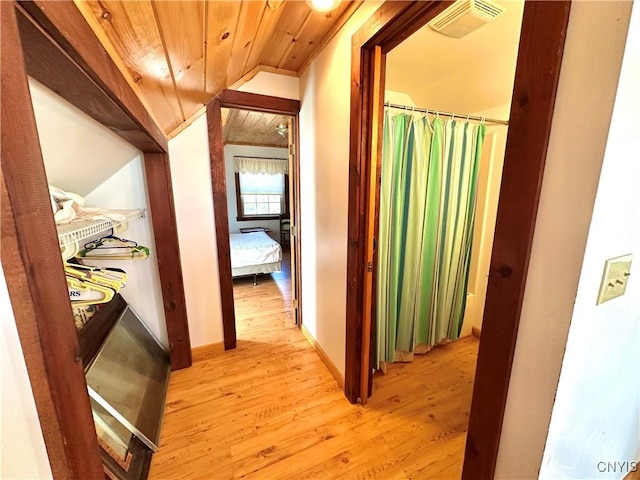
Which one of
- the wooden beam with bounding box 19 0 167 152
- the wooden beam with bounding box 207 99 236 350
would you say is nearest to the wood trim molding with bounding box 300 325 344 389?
the wooden beam with bounding box 207 99 236 350

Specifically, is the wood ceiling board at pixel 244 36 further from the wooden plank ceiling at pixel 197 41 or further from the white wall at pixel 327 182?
the white wall at pixel 327 182

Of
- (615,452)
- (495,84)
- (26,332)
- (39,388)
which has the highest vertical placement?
(495,84)

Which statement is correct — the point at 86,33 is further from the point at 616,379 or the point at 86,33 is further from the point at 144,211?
the point at 616,379

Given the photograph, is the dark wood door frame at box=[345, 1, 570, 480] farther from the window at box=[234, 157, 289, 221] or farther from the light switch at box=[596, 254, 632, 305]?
the window at box=[234, 157, 289, 221]

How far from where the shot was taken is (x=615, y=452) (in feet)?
3.12

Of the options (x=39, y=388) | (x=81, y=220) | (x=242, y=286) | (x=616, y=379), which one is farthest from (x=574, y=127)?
(x=242, y=286)

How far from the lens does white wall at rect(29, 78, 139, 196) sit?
2.51 feet

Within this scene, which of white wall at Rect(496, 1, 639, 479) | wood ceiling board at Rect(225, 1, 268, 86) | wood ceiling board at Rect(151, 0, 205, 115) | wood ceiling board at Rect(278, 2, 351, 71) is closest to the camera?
white wall at Rect(496, 1, 639, 479)

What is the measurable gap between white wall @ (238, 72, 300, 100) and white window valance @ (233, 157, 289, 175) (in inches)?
Result: 144

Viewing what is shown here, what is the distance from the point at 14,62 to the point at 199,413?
1.88 metres

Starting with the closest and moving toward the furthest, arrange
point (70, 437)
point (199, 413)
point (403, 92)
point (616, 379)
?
point (70, 437) → point (616, 379) → point (199, 413) → point (403, 92)

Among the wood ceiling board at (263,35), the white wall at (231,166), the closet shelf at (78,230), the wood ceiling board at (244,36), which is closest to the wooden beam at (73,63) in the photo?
the closet shelf at (78,230)

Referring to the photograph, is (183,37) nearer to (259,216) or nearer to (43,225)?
(43,225)

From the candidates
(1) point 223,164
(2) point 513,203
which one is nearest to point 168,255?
(1) point 223,164
